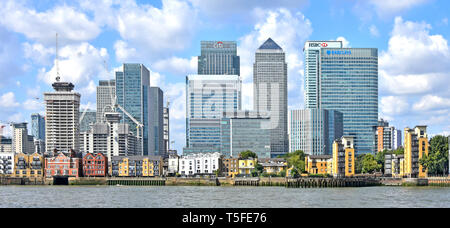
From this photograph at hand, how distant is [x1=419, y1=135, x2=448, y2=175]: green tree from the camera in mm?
174750

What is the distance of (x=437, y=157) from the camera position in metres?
175

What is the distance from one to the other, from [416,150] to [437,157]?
775 centimetres

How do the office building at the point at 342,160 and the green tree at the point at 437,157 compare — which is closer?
the green tree at the point at 437,157

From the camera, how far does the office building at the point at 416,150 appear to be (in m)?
181

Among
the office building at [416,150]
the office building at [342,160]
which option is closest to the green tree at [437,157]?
the office building at [416,150]

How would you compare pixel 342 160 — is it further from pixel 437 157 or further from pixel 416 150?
pixel 437 157

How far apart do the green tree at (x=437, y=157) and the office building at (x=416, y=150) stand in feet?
6.43

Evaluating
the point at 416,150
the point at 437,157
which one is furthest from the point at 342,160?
the point at 437,157

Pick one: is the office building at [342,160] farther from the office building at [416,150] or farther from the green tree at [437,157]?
the green tree at [437,157]

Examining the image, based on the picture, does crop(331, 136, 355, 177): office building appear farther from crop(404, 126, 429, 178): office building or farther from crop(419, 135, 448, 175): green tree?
crop(419, 135, 448, 175): green tree

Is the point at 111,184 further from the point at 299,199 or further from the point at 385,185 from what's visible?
the point at 299,199
